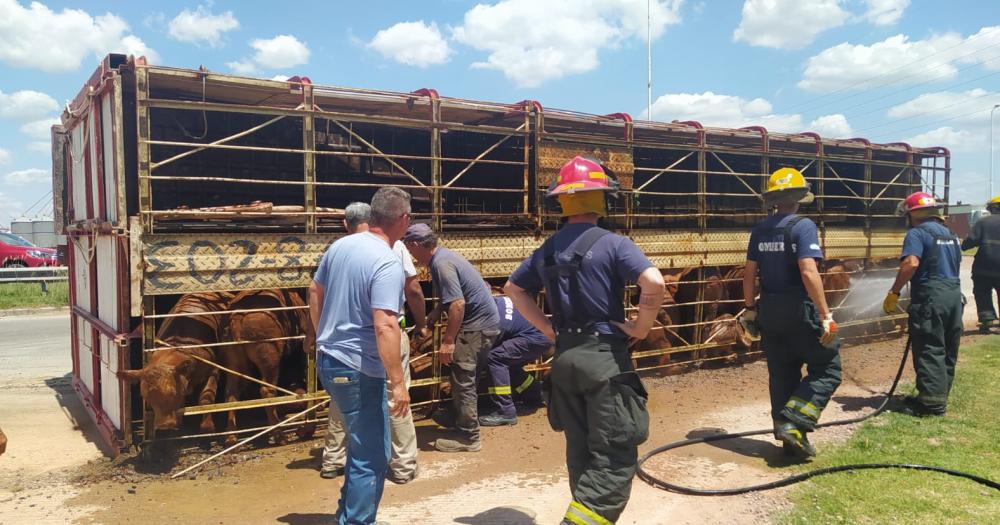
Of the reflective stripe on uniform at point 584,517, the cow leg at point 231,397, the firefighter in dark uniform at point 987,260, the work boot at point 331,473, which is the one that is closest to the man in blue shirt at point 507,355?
the work boot at point 331,473

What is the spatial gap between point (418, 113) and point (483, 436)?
3.48 meters

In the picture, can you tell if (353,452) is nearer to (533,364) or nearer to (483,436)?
(483,436)

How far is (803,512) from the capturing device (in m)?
4.12

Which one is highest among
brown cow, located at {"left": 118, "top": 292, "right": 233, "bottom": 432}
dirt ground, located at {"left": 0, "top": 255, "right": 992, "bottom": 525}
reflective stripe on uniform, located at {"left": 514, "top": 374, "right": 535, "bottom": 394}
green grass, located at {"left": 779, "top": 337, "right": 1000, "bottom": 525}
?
brown cow, located at {"left": 118, "top": 292, "right": 233, "bottom": 432}

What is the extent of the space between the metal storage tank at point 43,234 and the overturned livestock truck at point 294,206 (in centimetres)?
1746

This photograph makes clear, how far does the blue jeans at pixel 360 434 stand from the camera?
3.62 m

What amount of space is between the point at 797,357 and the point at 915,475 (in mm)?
1149

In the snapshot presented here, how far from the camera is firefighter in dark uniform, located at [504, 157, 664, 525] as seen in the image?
3.33m

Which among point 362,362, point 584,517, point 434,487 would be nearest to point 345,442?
point 434,487

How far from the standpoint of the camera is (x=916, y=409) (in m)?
6.36

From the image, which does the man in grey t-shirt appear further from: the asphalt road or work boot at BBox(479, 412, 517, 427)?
the asphalt road

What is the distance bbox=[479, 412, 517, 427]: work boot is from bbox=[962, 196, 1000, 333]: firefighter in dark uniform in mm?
8974

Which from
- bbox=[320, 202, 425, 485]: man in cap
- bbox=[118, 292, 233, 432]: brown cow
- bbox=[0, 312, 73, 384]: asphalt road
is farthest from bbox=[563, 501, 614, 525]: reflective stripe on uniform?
bbox=[0, 312, 73, 384]: asphalt road

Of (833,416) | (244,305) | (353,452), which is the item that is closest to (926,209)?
(833,416)
